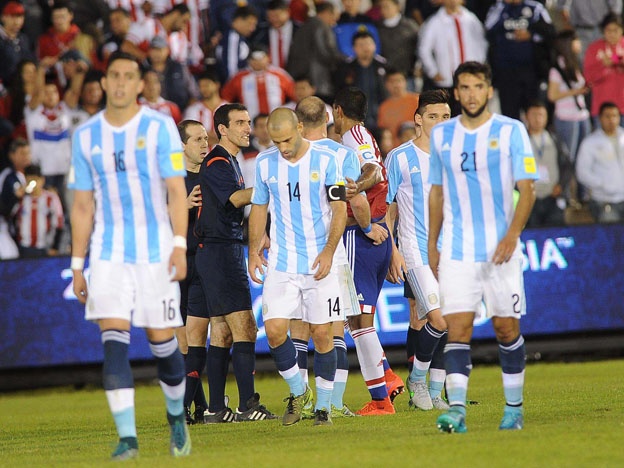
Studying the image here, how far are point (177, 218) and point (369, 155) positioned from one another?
330 centimetres

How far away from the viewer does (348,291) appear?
9688 millimetres

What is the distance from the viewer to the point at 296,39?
730 inches

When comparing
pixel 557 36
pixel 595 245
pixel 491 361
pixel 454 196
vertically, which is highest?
pixel 557 36

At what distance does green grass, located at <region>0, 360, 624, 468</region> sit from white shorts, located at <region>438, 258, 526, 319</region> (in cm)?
82

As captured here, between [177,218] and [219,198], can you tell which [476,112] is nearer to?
[177,218]

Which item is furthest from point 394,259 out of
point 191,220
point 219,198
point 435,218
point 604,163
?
point 604,163

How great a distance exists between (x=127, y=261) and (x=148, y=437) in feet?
8.09

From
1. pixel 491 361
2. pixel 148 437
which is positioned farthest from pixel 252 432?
pixel 491 361

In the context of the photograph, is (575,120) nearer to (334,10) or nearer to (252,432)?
(334,10)

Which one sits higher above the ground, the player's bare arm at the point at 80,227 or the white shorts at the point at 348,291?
the player's bare arm at the point at 80,227

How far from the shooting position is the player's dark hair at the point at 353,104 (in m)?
10.3

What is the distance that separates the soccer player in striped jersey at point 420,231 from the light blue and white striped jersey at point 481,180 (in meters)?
2.54

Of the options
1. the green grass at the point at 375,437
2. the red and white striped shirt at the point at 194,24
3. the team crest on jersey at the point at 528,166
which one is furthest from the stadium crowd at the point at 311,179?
the red and white striped shirt at the point at 194,24

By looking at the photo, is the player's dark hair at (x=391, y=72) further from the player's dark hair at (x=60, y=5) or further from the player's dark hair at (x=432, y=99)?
the player's dark hair at (x=432, y=99)
